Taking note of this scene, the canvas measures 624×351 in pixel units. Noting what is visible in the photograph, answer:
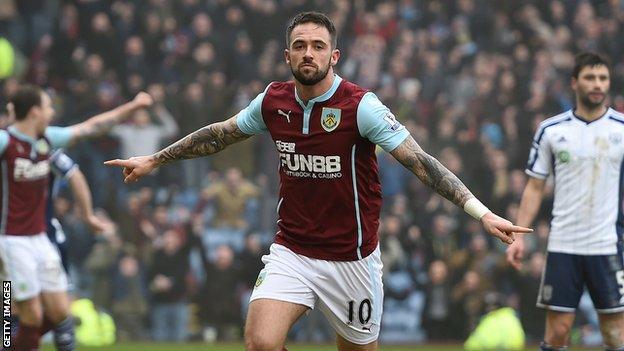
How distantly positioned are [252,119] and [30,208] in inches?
147

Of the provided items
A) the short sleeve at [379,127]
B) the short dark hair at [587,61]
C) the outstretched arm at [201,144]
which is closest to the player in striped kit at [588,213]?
the short dark hair at [587,61]

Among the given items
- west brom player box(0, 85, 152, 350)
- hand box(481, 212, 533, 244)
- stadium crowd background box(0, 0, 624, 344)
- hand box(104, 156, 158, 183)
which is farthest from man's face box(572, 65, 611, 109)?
stadium crowd background box(0, 0, 624, 344)

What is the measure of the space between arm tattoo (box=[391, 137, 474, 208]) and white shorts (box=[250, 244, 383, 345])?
27.1 inches

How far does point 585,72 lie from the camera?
9.94 meters

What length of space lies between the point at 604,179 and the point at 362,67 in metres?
10.1

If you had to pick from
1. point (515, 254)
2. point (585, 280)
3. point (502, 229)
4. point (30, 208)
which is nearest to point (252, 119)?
point (502, 229)

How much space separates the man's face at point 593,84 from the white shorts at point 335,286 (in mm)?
2801

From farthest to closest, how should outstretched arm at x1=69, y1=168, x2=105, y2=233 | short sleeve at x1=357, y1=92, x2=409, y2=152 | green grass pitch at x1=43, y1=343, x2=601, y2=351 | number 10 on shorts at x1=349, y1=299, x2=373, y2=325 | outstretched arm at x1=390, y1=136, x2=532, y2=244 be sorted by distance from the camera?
green grass pitch at x1=43, y1=343, x2=601, y2=351 < outstretched arm at x1=69, y1=168, x2=105, y2=233 < number 10 on shorts at x1=349, y1=299, x2=373, y2=325 < short sleeve at x1=357, y1=92, x2=409, y2=152 < outstretched arm at x1=390, y1=136, x2=532, y2=244

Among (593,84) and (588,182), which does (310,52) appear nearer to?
(593,84)

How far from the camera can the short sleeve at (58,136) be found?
11.0 metres

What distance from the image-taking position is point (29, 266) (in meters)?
11.0

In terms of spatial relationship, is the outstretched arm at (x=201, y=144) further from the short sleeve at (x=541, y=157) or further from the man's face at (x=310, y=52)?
the short sleeve at (x=541, y=157)

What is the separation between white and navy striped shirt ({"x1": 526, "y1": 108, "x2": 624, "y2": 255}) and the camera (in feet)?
32.6

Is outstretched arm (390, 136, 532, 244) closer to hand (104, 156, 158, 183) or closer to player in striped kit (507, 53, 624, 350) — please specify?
hand (104, 156, 158, 183)
